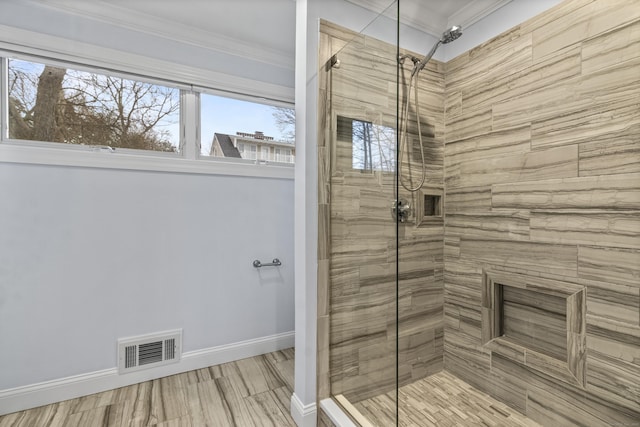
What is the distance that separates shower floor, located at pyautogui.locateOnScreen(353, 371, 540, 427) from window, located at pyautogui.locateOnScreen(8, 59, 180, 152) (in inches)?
81.0

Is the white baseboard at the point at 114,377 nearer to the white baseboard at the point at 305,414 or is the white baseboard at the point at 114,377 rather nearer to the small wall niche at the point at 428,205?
the white baseboard at the point at 305,414

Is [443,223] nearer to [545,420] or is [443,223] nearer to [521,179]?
[521,179]

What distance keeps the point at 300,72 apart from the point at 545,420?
2.16 meters

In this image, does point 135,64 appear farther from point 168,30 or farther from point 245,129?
point 245,129

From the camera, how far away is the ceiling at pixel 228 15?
1.75 metres

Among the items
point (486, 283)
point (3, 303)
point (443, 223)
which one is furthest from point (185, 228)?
point (486, 283)

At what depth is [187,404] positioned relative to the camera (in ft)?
5.56

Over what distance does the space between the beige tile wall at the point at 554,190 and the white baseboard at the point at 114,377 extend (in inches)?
52.8

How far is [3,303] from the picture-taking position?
63.2 inches

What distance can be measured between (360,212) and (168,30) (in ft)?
5.73

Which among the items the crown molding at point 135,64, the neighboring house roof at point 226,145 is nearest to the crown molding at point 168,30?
the crown molding at point 135,64

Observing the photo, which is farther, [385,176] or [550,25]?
[550,25]

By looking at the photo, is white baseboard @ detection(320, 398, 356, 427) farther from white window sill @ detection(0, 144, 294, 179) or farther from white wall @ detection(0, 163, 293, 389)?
white window sill @ detection(0, 144, 294, 179)

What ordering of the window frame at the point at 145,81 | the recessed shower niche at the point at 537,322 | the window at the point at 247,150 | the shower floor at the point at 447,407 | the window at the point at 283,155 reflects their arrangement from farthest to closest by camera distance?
the window at the point at 283,155
the window at the point at 247,150
the window frame at the point at 145,81
the shower floor at the point at 447,407
the recessed shower niche at the point at 537,322
